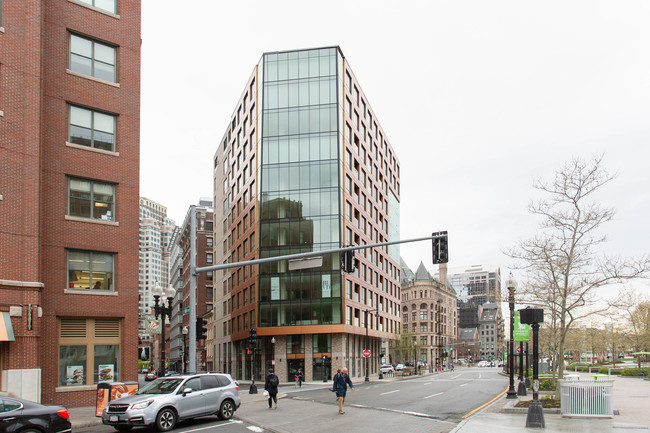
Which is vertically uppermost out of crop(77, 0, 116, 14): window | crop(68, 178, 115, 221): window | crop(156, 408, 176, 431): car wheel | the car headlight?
crop(77, 0, 116, 14): window

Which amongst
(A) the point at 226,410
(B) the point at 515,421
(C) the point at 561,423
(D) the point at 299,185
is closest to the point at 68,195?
(A) the point at 226,410

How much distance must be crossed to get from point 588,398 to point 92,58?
24.5m

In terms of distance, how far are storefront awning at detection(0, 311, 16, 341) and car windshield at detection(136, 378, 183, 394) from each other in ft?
19.7

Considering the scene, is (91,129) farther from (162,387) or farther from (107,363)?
(162,387)

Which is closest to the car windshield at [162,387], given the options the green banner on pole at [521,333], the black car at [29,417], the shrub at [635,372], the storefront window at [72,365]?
the black car at [29,417]

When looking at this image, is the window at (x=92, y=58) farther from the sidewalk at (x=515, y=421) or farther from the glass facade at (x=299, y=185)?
the glass facade at (x=299, y=185)

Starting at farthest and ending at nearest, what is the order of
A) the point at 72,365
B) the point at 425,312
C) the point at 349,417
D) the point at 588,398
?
the point at 425,312
the point at 72,365
the point at 349,417
the point at 588,398

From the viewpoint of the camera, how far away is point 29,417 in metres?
13.5

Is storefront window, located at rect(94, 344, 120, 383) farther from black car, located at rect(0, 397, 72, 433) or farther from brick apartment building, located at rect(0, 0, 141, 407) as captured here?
black car, located at rect(0, 397, 72, 433)

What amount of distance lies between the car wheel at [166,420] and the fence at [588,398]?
39.7ft

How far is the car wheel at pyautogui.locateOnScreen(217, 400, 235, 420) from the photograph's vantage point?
19812 mm

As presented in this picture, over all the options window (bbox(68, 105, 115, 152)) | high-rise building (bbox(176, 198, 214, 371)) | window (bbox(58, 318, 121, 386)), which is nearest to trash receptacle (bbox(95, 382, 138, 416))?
window (bbox(58, 318, 121, 386))

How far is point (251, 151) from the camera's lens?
225 ft

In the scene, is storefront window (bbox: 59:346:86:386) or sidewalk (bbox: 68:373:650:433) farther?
storefront window (bbox: 59:346:86:386)
